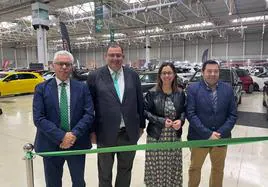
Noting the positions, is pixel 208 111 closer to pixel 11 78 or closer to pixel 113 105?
pixel 113 105

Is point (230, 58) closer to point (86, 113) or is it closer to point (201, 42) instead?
point (201, 42)

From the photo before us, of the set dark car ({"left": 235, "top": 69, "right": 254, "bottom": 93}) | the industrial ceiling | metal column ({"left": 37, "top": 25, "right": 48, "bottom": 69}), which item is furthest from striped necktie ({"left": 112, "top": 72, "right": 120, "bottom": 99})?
metal column ({"left": 37, "top": 25, "right": 48, "bottom": 69})

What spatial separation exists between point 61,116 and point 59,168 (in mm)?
530

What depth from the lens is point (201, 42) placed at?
119 ft

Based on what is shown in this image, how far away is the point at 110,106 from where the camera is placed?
7.71 feet

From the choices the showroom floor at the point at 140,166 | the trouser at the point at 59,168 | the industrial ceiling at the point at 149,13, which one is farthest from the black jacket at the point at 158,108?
the industrial ceiling at the point at 149,13

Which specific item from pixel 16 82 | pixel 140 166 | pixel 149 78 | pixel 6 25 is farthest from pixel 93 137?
pixel 6 25

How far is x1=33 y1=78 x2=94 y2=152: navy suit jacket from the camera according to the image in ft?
7.07

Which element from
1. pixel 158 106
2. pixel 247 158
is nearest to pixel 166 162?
pixel 158 106

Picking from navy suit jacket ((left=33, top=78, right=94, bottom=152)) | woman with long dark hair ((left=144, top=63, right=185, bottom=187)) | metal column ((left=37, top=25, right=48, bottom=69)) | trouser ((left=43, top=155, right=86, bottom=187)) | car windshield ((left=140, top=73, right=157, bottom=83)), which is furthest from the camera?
metal column ((left=37, top=25, right=48, bottom=69))

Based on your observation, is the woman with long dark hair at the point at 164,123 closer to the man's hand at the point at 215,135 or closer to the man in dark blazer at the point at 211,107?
the man in dark blazer at the point at 211,107

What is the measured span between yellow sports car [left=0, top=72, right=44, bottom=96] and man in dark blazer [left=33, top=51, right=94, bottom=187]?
40.9 feet

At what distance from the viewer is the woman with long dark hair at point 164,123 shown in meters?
2.52

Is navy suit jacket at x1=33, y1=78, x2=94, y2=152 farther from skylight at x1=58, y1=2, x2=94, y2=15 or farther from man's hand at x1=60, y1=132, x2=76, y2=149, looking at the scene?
skylight at x1=58, y1=2, x2=94, y2=15
